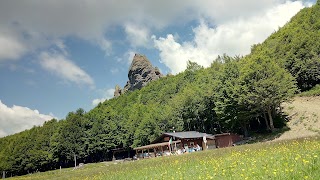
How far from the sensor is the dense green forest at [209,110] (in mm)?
63781

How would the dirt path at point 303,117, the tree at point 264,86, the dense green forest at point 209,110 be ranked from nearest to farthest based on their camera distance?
1. the dirt path at point 303,117
2. the tree at point 264,86
3. the dense green forest at point 209,110

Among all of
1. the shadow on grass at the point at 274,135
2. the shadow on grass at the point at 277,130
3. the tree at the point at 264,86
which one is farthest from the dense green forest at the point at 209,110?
the shadow on grass at the point at 274,135

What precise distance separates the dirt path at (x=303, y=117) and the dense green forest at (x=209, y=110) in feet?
11.6

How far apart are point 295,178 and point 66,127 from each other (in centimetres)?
11288

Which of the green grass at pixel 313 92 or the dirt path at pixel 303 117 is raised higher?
the green grass at pixel 313 92

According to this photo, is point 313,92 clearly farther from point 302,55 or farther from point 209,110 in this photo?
point 209,110

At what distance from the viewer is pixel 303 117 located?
6488 centimetres

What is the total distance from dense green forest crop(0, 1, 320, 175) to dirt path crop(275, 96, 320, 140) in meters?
3.52

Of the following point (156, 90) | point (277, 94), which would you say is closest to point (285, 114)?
point (277, 94)

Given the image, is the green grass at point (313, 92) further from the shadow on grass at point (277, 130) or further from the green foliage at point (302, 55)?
the shadow on grass at point (277, 130)

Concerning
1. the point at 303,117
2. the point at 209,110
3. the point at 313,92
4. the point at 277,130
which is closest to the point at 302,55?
the point at 313,92

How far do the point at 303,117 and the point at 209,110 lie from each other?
25802mm

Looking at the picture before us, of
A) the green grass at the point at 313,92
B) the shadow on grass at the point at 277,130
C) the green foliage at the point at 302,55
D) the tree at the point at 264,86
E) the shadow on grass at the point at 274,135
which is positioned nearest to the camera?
the shadow on grass at the point at 274,135

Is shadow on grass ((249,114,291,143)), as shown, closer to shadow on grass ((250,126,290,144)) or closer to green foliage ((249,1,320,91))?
shadow on grass ((250,126,290,144))
